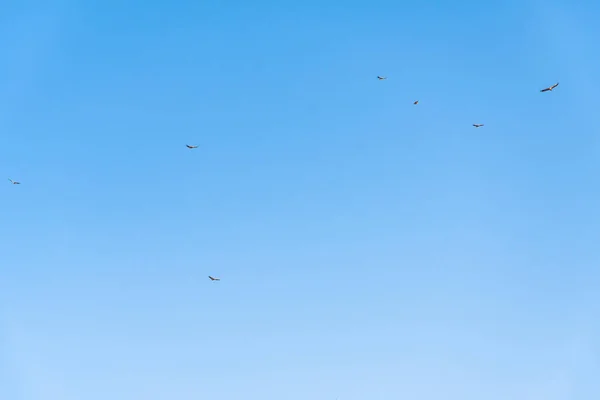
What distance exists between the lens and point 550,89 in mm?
131625

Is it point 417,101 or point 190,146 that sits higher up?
point 417,101

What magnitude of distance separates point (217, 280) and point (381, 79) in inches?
1676

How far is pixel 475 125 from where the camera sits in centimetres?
14675

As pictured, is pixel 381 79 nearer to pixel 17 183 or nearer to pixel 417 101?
pixel 417 101

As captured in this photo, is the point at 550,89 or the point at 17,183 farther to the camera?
the point at 17,183

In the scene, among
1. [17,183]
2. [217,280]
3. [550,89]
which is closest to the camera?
[550,89]

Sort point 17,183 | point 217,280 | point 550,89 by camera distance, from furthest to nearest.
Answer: point 17,183 → point 217,280 → point 550,89

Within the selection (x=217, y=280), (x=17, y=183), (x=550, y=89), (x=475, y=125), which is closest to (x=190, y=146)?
(x=217, y=280)

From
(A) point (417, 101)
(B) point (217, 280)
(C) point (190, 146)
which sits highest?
(A) point (417, 101)

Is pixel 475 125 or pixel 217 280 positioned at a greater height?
pixel 475 125

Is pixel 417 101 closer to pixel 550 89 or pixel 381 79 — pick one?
pixel 381 79

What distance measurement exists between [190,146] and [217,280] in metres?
22.7

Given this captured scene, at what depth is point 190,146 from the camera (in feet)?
484

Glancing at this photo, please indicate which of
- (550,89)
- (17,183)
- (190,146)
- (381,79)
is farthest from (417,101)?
(17,183)
